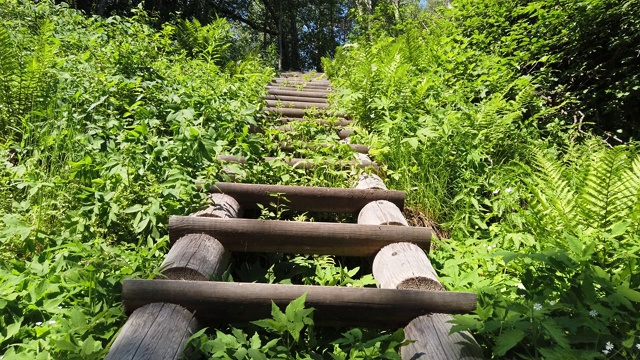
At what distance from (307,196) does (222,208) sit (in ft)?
1.88

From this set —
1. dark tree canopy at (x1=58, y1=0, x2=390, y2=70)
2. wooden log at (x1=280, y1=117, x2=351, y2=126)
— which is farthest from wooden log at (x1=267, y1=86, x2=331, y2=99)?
dark tree canopy at (x1=58, y1=0, x2=390, y2=70)

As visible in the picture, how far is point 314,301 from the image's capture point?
163 centimetres

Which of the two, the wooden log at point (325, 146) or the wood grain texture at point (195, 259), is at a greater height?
the wooden log at point (325, 146)

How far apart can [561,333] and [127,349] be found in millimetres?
1459

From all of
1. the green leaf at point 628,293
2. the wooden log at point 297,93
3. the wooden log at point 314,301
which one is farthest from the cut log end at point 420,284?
the wooden log at point 297,93

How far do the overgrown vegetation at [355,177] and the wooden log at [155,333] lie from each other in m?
0.09

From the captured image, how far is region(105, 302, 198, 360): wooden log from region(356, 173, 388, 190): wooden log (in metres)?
1.65

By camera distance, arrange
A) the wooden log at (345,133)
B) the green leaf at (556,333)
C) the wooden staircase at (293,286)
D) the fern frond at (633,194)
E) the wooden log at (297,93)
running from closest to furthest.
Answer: the green leaf at (556,333) → the wooden staircase at (293,286) → the fern frond at (633,194) → the wooden log at (345,133) → the wooden log at (297,93)

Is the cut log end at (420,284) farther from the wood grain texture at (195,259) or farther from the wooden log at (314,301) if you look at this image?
the wood grain texture at (195,259)

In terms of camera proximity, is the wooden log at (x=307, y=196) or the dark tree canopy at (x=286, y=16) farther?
the dark tree canopy at (x=286, y=16)

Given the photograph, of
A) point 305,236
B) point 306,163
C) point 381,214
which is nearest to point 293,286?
point 305,236

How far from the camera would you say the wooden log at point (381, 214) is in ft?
7.80

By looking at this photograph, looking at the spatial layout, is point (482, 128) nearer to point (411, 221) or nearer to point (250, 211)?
point (411, 221)

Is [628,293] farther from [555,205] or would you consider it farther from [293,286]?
[293,286]
